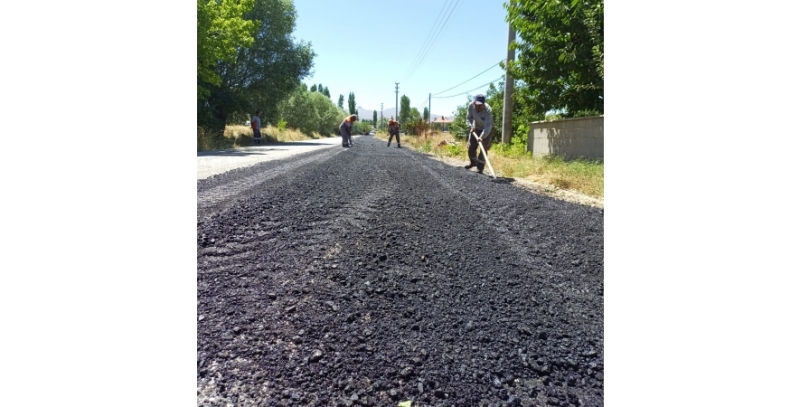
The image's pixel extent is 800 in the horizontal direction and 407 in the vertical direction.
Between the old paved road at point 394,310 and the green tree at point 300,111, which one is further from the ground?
the green tree at point 300,111

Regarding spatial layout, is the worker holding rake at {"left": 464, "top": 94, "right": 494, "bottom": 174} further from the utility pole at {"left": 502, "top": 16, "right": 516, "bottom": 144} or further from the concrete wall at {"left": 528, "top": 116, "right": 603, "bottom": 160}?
the utility pole at {"left": 502, "top": 16, "right": 516, "bottom": 144}

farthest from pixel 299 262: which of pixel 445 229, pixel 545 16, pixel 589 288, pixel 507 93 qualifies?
pixel 507 93

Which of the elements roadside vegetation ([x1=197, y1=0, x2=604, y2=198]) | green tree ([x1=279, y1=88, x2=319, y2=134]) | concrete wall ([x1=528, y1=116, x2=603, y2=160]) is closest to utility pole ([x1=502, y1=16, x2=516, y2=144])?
roadside vegetation ([x1=197, y1=0, x2=604, y2=198])

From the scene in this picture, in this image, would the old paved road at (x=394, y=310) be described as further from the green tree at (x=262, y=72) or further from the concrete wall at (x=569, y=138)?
the green tree at (x=262, y=72)

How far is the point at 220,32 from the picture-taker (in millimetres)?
10055

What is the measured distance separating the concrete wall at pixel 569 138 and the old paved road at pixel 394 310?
4618mm

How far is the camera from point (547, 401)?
1.08 meters

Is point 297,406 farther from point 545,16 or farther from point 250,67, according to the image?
point 250,67

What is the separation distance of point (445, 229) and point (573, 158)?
6.15 metres

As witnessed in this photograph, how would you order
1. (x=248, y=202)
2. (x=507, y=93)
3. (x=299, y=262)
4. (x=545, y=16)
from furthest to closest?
(x=507, y=93)
(x=545, y=16)
(x=248, y=202)
(x=299, y=262)

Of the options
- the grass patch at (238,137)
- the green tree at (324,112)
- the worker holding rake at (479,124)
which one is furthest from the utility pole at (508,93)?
the green tree at (324,112)

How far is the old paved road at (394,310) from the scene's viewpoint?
1.09m

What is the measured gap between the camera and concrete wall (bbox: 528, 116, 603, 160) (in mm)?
6820


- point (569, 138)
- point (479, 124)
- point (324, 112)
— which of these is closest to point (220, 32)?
point (479, 124)
